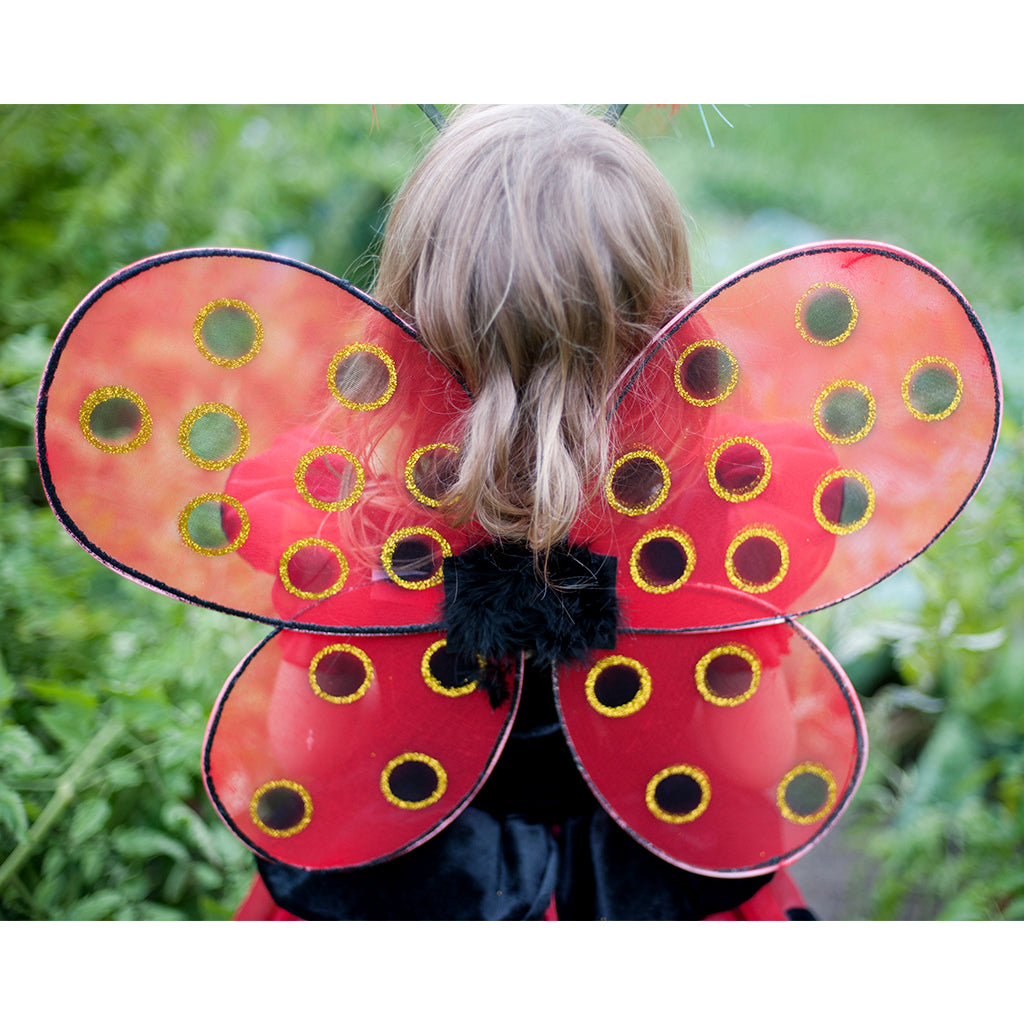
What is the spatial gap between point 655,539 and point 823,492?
18 cm

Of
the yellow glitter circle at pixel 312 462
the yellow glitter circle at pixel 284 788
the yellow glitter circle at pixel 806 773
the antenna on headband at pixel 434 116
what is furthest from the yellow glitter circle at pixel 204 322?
the yellow glitter circle at pixel 806 773

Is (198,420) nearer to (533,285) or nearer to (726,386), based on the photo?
(533,285)

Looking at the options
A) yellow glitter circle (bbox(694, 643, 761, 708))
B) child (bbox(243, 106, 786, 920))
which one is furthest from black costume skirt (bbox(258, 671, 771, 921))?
yellow glitter circle (bbox(694, 643, 761, 708))

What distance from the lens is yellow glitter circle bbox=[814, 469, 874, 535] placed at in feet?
2.57

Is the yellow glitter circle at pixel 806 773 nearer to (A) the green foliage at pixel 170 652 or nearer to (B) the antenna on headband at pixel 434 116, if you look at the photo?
(A) the green foliage at pixel 170 652

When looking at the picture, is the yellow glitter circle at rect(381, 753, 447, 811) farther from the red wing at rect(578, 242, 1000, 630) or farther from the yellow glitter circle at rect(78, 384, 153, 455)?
the yellow glitter circle at rect(78, 384, 153, 455)

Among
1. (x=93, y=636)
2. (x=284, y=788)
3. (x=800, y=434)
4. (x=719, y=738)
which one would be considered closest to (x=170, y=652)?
(x=93, y=636)

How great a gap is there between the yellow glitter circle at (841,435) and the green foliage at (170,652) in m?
0.27

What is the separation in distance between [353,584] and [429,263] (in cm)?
32

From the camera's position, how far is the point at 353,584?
775 mm

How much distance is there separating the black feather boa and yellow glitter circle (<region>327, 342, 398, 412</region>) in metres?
0.17

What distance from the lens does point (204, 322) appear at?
2.25 ft

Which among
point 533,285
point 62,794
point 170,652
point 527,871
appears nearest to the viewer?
point 533,285

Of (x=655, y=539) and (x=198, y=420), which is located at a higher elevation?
(x=198, y=420)
